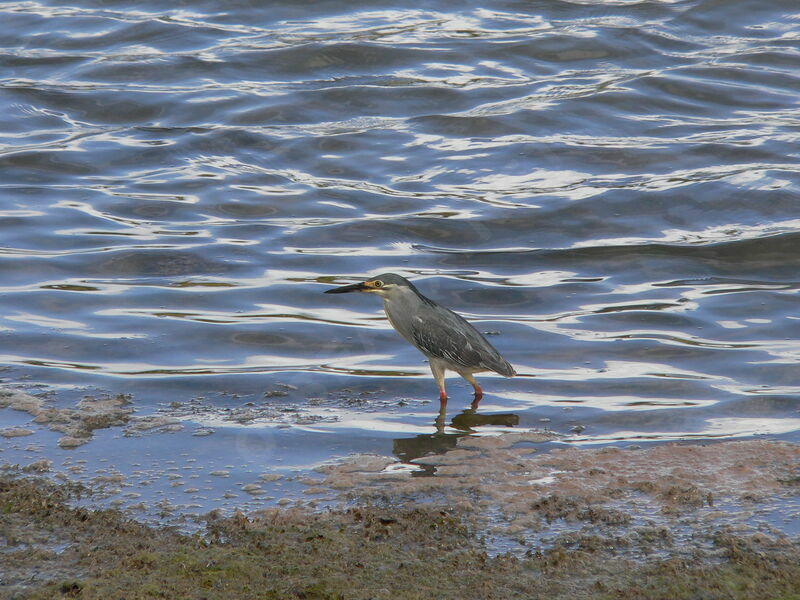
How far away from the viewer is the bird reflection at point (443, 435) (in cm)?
641

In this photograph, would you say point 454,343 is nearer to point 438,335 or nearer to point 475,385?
point 438,335

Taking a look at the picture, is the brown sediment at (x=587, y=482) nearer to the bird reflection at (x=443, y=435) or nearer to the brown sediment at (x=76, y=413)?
the bird reflection at (x=443, y=435)

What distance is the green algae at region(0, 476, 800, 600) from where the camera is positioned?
13.5ft

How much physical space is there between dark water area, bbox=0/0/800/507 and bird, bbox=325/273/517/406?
0.82ft

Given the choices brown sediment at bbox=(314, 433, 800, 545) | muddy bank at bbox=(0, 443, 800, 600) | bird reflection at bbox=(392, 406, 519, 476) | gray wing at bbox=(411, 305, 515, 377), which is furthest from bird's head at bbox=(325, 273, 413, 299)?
muddy bank at bbox=(0, 443, 800, 600)

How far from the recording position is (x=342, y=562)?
4.38 m

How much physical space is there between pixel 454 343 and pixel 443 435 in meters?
0.87

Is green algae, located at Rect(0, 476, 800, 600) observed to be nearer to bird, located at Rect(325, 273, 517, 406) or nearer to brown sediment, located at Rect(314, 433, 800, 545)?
brown sediment, located at Rect(314, 433, 800, 545)

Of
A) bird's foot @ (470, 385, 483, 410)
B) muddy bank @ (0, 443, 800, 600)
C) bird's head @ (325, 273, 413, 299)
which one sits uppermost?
bird's head @ (325, 273, 413, 299)

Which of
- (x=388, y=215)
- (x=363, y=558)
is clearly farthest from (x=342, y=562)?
(x=388, y=215)

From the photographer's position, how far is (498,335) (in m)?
8.98

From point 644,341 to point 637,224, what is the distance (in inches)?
130

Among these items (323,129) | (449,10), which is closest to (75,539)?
(323,129)

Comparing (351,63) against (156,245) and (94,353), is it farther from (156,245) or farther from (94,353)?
(94,353)
